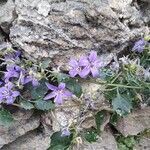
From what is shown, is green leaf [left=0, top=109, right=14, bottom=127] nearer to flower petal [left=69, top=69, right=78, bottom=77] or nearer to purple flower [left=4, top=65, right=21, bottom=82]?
purple flower [left=4, top=65, right=21, bottom=82]

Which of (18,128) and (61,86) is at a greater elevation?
(61,86)

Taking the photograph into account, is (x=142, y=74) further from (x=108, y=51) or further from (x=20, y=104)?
(x=20, y=104)

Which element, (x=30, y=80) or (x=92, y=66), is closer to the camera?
(x=92, y=66)

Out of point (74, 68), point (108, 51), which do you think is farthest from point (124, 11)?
point (74, 68)

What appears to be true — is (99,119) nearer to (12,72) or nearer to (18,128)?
(18,128)

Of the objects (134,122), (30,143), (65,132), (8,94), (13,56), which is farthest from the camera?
(134,122)

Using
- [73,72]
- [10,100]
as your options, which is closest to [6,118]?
[10,100]
